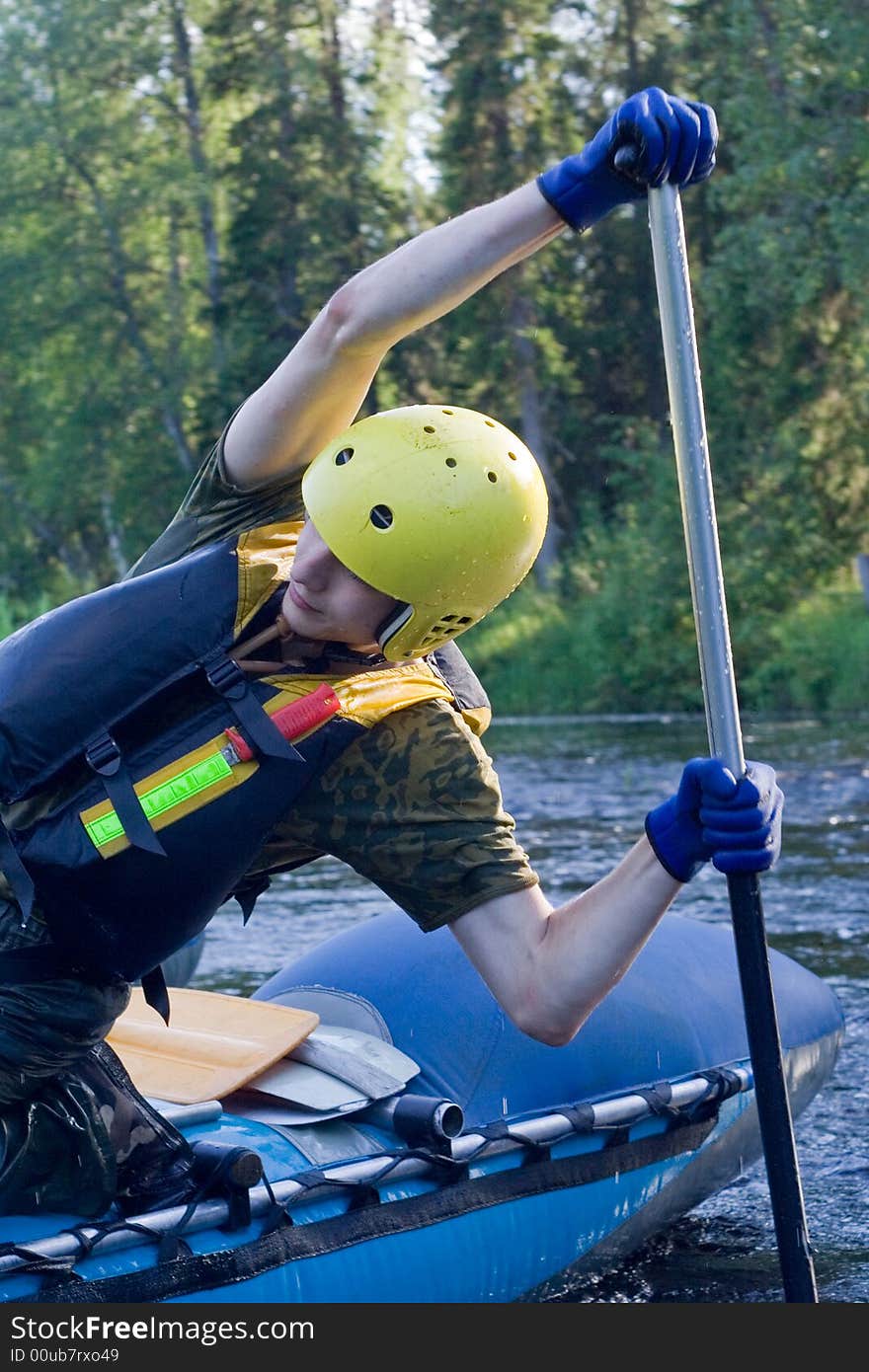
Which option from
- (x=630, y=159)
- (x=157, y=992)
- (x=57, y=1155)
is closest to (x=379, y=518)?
(x=630, y=159)

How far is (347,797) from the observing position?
281 centimetres

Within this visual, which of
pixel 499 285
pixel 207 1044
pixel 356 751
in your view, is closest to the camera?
pixel 356 751

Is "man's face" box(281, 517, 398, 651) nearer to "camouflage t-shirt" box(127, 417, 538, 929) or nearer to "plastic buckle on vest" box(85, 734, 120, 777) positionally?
"camouflage t-shirt" box(127, 417, 538, 929)

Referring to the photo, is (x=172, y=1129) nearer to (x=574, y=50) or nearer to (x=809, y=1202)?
(x=809, y=1202)

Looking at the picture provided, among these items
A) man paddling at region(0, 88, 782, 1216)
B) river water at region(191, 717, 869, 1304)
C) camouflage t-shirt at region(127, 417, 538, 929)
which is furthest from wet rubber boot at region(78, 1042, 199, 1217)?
river water at region(191, 717, 869, 1304)

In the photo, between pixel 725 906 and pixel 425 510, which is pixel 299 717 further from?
pixel 725 906

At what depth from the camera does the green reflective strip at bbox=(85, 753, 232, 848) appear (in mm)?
2676

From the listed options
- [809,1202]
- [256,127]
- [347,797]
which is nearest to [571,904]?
[347,797]

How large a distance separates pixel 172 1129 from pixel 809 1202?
181cm

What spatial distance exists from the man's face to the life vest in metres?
0.07

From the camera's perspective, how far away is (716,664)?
2.76 metres

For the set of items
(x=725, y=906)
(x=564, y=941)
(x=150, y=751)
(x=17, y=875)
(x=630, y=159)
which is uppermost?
(x=630, y=159)

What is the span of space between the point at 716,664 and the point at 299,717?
0.60m

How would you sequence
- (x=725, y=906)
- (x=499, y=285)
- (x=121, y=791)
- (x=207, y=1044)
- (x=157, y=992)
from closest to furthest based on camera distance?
(x=121, y=791) → (x=157, y=992) → (x=207, y=1044) → (x=725, y=906) → (x=499, y=285)
